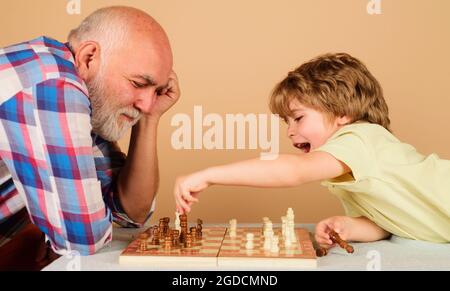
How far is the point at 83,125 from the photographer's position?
1.32 metres

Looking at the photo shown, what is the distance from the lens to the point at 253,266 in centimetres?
119

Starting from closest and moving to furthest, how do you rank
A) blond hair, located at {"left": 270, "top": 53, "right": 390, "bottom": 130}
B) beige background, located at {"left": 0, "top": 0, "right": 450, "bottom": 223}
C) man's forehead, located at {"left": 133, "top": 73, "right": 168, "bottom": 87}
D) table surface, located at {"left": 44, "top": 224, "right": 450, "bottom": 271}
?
table surface, located at {"left": 44, "top": 224, "right": 450, "bottom": 271}
man's forehead, located at {"left": 133, "top": 73, "right": 168, "bottom": 87}
blond hair, located at {"left": 270, "top": 53, "right": 390, "bottom": 130}
beige background, located at {"left": 0, "top": 0, "right": 450, "bottom": 223}

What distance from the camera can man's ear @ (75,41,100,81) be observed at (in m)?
1.57

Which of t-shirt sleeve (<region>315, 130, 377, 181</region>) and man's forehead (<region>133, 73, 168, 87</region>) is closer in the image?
t-shirt sleeve (<region>315, 130, 377, 181</region>)

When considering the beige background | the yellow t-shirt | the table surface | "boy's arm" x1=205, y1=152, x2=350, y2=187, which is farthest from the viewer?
the beige background

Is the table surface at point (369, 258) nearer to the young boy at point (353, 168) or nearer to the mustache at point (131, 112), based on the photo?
the young boy at point (353, 168)

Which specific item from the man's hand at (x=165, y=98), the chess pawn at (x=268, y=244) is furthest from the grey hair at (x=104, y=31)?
the chess pawn at (x=268, y=244)

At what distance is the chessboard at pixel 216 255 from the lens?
1.19 metres

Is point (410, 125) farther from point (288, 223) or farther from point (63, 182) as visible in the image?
point (63, 182)

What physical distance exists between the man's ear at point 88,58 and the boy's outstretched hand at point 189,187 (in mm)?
472

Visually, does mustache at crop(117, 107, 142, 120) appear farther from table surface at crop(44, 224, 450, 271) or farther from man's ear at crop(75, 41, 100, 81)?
table surface at crop(44, 224, 450, 271)

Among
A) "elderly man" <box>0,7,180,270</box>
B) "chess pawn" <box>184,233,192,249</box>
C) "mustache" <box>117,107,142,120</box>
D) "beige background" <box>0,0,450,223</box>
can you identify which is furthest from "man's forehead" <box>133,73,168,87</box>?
"beige background" <box>0,0,450,223</box>

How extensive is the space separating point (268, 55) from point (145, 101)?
48.1 inches
